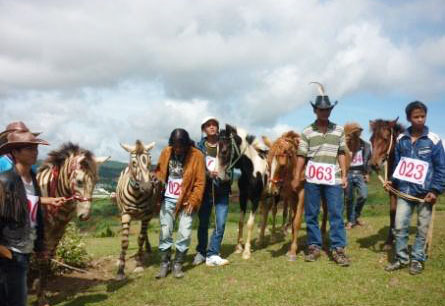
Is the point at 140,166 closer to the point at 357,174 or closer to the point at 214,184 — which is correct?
the point at 214,184

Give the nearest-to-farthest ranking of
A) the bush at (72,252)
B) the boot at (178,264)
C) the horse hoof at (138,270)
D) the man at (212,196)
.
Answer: the boot at (178,264)
the man at (212,196)
the horse hoof at (138,270)
the bush at (72,252)

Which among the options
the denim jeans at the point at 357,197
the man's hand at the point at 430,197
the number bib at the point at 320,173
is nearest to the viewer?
the man's hand at the point at 430,197

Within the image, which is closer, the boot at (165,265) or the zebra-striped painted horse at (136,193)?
the boot at (165,265)

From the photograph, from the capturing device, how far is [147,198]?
26.6 feet

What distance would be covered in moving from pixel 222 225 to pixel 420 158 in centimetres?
369

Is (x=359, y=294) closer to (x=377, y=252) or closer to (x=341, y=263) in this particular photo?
(x=341, y=263)

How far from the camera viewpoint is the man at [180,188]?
6938mm

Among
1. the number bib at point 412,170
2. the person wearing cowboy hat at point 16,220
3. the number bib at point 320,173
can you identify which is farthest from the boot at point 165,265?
the number bib at point 412,170

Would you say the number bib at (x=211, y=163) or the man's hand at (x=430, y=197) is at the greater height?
the number bib at (x=211, y=163)

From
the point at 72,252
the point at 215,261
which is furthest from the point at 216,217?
the point at 72,252

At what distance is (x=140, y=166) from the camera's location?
24.7ft

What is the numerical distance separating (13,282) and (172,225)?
3.50 m

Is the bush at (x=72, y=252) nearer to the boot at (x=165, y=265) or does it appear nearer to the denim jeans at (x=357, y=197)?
the boot at (x=165, y=265)

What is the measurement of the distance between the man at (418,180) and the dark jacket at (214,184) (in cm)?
305
